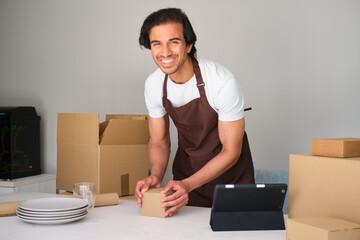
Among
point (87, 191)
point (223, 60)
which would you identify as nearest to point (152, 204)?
point (87, 191)

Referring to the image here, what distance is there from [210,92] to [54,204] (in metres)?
0.81

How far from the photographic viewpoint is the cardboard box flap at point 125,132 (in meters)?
1.96

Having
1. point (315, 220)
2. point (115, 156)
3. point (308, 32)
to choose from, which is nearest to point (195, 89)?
point (115, 156)

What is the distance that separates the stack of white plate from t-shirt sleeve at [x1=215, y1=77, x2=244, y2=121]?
707 millimetres

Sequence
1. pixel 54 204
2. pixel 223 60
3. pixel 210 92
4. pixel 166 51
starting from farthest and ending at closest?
pixel 223 60
pixel 210 92
pixel 166 51
pixel 54 204

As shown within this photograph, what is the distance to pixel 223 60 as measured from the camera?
3.03 meters

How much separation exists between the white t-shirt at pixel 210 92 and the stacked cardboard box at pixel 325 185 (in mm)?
486

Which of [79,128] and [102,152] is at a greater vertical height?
[79,128]

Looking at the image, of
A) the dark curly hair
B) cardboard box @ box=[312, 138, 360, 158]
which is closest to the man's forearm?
the dark curly hair

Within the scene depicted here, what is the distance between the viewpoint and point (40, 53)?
3.57 meters

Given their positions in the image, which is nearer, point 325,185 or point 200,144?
point 325,185

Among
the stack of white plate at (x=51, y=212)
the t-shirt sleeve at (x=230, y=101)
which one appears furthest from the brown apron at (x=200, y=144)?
the stack of white plate at (x=51, y=212)

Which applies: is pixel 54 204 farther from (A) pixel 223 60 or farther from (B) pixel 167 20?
(A) pixel 223 60

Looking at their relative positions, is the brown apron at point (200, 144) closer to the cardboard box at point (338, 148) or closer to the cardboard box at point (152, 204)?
the cardboard box at point (152, 204)
